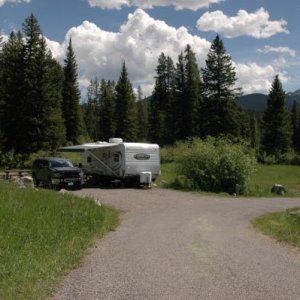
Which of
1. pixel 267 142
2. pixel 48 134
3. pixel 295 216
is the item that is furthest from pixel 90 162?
pixel 267 142

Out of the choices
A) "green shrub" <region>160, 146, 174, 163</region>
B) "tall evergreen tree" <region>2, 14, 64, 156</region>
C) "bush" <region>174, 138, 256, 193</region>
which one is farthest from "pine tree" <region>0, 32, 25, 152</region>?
"bush" <region>174, 138, 256, 193</region>

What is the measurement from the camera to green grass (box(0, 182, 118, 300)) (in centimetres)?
755

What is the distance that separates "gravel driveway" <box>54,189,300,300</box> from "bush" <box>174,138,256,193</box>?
49.4 feet

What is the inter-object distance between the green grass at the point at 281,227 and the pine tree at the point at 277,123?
174 feet

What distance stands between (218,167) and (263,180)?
1496 cm

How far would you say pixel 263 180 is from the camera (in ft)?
156

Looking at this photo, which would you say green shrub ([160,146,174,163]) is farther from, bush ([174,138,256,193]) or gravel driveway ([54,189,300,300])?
gravel driveway ([54,189,300,300])

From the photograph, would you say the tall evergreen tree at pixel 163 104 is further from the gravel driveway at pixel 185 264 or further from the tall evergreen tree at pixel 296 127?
the gravel driveway at pixel 185 264

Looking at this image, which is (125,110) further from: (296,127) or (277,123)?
(296,127)

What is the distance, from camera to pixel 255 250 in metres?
11.7

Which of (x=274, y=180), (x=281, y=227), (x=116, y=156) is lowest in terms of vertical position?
(x=274, y=180)

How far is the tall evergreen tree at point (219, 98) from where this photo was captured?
60.9m

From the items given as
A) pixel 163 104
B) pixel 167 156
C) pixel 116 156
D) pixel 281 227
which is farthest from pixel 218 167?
pixel 163 104

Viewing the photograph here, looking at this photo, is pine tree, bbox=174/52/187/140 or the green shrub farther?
pine tree, bbox=174/52/187/140
